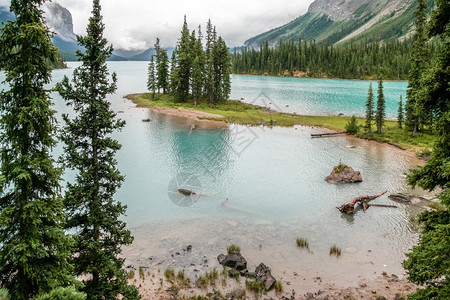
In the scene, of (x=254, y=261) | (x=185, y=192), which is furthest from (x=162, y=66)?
(x=254, y=261)

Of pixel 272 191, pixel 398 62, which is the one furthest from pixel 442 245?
pixel 398 62

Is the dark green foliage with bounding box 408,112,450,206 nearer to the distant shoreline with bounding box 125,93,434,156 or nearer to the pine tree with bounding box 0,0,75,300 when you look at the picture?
the pine tree with bounding box 0,0,75,300

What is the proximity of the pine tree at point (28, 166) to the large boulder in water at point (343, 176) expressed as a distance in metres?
34.0

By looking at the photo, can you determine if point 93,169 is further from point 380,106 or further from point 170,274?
point 380,106

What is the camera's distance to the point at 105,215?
47.2ft

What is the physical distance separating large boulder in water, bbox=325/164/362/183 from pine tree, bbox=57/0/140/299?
29797 millimetres

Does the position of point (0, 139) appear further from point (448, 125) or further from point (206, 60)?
point (206, 60)

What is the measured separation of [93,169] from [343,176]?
104 feet

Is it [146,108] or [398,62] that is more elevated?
[398,62]

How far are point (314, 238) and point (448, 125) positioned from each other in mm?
16509

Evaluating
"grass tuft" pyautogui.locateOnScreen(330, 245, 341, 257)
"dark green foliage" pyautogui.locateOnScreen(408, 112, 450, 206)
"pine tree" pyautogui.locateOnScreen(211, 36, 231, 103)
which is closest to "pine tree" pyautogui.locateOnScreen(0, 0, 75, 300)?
"dark green foliage" pyautogui.locateOnScreen(408, 112, 450, 206)

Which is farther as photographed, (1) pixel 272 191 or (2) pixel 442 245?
(1) pixel 272 191

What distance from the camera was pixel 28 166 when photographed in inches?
382

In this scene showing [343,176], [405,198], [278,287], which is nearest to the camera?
[278,287]
